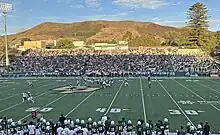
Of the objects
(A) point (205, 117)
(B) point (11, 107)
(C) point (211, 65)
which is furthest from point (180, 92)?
(C) point (211, 65)

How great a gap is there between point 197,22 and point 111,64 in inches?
1420

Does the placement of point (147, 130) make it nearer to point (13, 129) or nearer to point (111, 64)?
point (13, 129)

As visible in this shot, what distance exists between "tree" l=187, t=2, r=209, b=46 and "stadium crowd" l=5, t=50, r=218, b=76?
68.3 ft

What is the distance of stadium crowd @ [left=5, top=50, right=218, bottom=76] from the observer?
59.2 meters

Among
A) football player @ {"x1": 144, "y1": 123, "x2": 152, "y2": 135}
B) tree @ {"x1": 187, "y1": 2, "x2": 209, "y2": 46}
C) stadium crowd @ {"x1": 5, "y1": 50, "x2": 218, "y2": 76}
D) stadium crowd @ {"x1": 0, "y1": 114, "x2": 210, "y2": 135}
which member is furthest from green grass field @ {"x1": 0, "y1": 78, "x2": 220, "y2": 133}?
tree @ {"x1": 187, "y1": 2, "x2": 209, "y2": 46}

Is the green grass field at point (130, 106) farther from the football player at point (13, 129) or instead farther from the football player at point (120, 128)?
the football player at point (13, 129)

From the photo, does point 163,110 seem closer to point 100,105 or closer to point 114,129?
point 100,105

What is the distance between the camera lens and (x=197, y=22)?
91250 millimetres

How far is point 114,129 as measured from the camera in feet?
49.4

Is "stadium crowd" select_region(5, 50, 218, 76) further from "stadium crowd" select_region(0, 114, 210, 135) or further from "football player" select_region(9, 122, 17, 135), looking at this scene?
"football player" select_region(9, 122, 17, 135)

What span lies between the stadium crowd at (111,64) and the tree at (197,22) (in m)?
20.8

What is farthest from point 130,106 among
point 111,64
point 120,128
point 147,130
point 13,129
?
point 111,64

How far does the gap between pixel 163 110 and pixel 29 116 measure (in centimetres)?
771

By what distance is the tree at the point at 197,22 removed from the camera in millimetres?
89625
